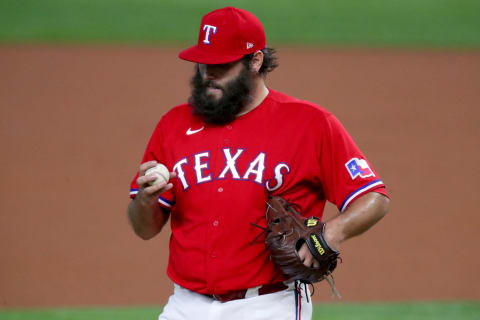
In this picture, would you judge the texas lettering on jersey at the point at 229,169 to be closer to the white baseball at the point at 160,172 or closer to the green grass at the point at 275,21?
the white baseball at the point at 160,172

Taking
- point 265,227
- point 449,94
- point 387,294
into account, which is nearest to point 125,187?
point 387,294

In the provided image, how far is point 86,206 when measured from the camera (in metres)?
8.98

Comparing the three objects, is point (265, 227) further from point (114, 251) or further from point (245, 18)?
point (114, 251)

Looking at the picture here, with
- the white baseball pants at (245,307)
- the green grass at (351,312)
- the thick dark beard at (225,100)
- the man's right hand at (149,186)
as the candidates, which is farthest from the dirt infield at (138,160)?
the thick dark beard at (225,100)

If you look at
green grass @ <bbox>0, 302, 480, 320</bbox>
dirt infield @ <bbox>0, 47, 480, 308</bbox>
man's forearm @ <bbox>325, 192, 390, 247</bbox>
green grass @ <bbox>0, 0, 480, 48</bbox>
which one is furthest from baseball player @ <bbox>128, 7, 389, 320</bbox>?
green grass @ <bbox>0, 0, 480, 48</bbox>

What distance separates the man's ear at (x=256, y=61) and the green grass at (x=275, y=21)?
10518 millimetres

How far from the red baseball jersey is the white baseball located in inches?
6.0

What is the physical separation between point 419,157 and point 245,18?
287 inches

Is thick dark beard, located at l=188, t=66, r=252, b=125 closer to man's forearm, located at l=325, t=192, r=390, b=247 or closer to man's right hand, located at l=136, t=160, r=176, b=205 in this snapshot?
man's right hand, located at l=136, t=160, r=176, b=205

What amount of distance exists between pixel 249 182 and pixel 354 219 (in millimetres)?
477

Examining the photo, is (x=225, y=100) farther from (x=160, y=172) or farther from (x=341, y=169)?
(x=341, y=169)

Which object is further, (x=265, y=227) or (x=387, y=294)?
(x=387, y=294)

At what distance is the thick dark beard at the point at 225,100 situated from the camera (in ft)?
11.3

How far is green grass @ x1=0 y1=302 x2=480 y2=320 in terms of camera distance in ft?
21.4
